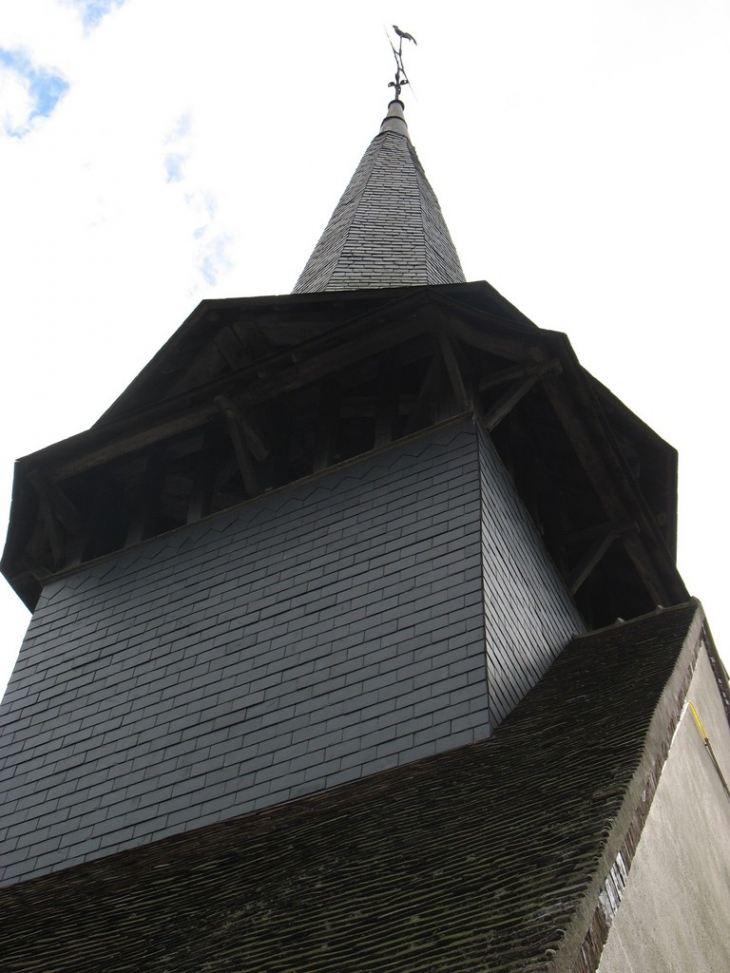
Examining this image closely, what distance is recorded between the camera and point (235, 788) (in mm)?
8812

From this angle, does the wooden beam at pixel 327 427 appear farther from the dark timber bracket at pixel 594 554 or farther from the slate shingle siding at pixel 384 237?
the slate shingle siding at pixel 384 237

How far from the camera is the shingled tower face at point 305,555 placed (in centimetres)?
901

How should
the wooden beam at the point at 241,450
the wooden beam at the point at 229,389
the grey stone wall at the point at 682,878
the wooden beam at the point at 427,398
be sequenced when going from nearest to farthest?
the grey stone wall at the point at 682,878 → the wooden beam at the point at 427,398 → the wooden beam at the point at 229,389 → the wooden beam at the point at 241,450

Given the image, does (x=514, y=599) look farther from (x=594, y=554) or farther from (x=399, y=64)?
(x=399, y=64)

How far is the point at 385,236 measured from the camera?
53.6ft

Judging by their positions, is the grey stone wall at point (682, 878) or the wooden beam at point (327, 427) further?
the wooden beam at point (327, 427)

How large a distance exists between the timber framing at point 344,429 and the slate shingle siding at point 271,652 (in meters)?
0.55

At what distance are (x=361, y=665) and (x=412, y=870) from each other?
3645 mm

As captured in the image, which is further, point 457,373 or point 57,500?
point 57,500

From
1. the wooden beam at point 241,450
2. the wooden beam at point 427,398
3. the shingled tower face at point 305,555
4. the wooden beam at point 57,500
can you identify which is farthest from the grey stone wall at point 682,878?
the wooden beam at point 57,500

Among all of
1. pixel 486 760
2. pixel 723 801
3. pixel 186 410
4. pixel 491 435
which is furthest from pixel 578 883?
pixel 186 410

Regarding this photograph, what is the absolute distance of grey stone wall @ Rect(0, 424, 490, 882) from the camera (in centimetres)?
874

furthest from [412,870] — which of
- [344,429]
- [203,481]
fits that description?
[203,481]

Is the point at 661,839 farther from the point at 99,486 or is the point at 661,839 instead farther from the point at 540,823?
the point at 99,486
